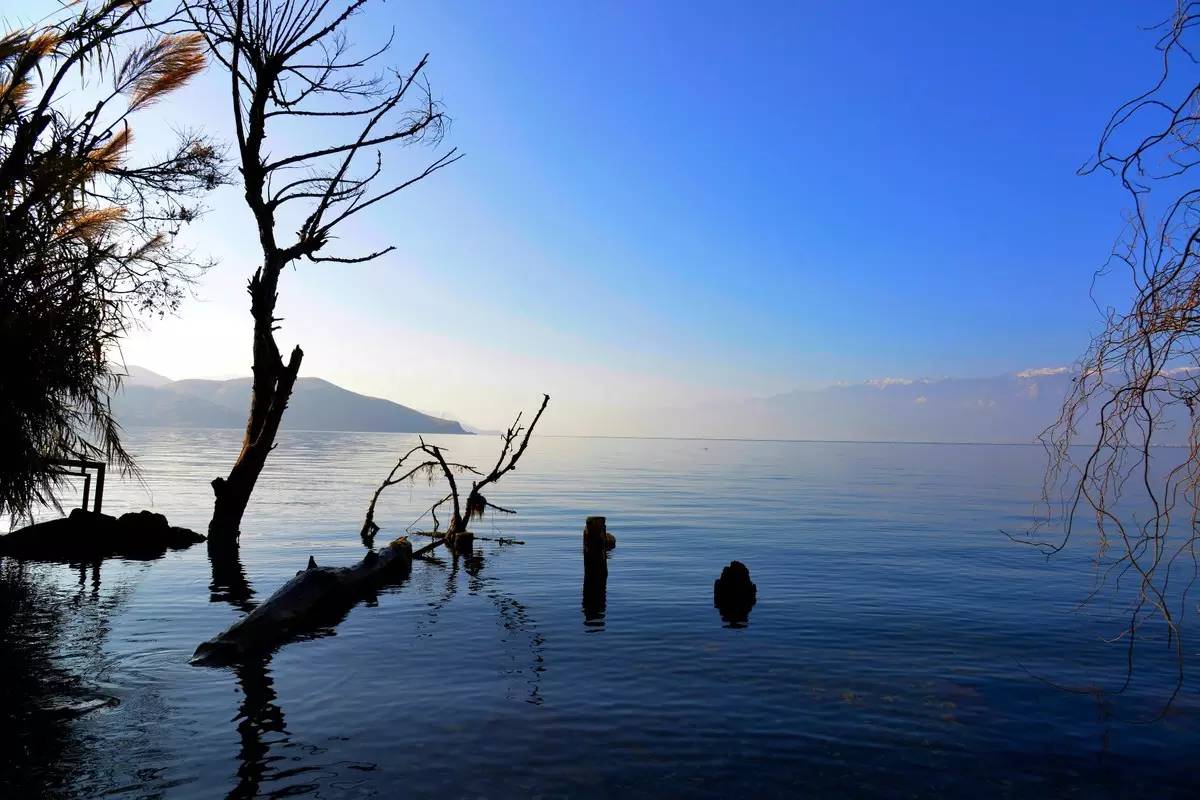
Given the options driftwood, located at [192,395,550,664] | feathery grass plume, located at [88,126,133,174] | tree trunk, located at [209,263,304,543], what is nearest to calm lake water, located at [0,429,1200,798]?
driftwood, located at [192,395,550,664]

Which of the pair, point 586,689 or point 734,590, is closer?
point 586,689

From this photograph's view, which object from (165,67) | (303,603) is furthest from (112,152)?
(303,603)

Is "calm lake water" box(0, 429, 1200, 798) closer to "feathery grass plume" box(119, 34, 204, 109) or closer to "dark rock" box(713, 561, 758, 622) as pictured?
"dark rock" box(713, 561, 758, 622)

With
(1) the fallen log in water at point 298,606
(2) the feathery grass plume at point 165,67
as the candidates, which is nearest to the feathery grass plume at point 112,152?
(2) the feathery grass plume at point 165,67

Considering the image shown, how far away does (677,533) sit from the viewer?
102 ft

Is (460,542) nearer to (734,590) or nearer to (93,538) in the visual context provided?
(93,538)

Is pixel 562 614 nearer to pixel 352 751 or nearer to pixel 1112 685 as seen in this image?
pixel 352 751

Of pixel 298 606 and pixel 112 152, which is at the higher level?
pixel 112 152

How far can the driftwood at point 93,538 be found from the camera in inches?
845

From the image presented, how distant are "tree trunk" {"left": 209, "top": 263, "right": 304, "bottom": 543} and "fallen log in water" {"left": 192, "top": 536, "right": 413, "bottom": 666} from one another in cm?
460

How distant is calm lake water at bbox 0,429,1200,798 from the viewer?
7918 millimetres

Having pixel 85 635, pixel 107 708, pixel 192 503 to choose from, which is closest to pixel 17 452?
pixel 85 635

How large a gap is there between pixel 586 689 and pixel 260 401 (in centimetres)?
1413

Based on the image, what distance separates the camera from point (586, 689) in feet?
35.5
